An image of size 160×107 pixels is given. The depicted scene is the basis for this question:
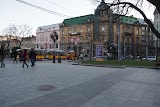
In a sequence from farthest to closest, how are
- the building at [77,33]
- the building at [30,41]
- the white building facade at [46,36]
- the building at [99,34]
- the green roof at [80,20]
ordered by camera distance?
the building at [30,41], the white building facade at [46,36], the green roof at [80,20], the building at [77,33], the building at [99,34]

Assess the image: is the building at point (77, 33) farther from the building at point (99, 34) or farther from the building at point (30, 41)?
the building at point (30, 41)

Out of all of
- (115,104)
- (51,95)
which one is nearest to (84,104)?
(115,104)

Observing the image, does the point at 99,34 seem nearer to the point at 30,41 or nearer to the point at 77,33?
the point at 77,33

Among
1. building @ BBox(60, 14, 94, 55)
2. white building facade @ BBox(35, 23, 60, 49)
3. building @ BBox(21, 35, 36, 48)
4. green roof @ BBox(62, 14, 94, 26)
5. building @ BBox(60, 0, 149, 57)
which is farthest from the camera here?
building @ BBox(21, 35, 36, 48)

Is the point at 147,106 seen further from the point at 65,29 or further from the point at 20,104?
the point at 65,29

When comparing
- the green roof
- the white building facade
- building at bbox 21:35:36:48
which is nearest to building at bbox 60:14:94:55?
the green roof

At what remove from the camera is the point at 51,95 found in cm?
725

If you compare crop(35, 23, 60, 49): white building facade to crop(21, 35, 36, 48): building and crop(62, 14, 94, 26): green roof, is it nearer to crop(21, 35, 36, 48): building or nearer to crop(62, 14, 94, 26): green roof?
crop(62, 14, 94, 26): green roof

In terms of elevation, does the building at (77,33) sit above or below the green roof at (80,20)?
below

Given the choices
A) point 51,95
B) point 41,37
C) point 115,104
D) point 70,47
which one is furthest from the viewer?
point 41,37

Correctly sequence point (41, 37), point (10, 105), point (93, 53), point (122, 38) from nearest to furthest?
1. point (10, 105)
2. point (93, 53)
3. point (122, 38)
4. point (41, 37)

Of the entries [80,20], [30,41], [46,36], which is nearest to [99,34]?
[80,20]

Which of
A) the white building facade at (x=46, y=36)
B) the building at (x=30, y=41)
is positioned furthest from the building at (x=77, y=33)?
the building at (x=30, y=41)

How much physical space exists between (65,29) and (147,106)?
91236mm
